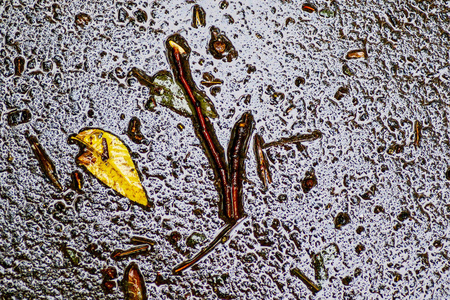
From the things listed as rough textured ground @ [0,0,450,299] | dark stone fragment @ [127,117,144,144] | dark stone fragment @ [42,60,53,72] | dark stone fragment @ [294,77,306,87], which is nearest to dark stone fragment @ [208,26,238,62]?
rough textured ground @ [0,0,450,299]

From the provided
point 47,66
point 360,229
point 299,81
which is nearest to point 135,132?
point 47,66

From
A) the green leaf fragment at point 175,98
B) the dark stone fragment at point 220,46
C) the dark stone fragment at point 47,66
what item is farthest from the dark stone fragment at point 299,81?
the dark stone fragment at point 47,66

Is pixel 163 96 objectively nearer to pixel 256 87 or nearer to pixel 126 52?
pixel 126 52

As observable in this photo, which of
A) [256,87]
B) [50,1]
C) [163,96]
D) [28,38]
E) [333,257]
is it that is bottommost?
[333,257]

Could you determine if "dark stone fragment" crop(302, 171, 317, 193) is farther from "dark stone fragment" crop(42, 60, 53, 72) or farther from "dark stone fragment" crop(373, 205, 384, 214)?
"dark stone fragment" crop(42, 60, 53, 72)

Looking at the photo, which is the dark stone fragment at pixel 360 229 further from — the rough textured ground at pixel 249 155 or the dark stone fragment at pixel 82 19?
the dark stone fragment at pixel 82 19

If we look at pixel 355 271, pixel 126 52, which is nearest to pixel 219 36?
pixel 126 52
